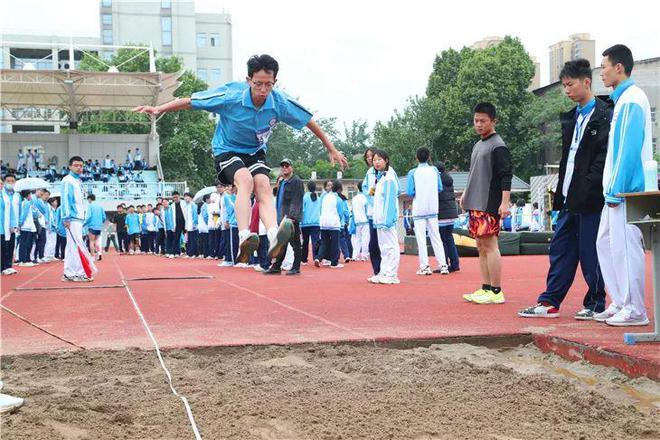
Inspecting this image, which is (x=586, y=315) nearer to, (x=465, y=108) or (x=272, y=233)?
(x=272, y=233)

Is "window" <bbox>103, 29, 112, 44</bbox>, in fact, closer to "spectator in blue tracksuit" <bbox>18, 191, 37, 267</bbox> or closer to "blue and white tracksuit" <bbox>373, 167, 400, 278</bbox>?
"spectator in blue tracksuit" <bbox>18, 191, 37, 267</bbox>

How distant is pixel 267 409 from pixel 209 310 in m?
3.34

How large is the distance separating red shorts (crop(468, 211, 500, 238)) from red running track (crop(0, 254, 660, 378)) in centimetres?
70

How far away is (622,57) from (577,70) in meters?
0.53

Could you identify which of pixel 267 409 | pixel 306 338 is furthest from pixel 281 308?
pixel 267 409

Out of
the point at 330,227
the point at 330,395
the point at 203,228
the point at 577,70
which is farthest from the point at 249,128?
the point at 203,228

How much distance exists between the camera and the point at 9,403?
11.0ft

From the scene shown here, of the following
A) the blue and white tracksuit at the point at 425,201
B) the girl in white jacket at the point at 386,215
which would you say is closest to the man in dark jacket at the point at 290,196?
the blue and white tracksuit at the point at 425,201

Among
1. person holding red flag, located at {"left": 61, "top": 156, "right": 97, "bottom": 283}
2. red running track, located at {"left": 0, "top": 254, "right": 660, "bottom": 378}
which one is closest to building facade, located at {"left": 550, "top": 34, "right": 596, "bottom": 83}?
person holding red flag, located at {"left": 61, "top": 156, "right": 97, "bottom": 283}

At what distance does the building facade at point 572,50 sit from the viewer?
161 feet

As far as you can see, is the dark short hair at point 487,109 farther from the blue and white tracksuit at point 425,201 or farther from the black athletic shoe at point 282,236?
the blue and white tracksuit at point 425,201

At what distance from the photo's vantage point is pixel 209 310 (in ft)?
21.7

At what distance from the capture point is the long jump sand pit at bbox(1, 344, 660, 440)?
3.12m

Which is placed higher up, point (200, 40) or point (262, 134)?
point (200, 40)
